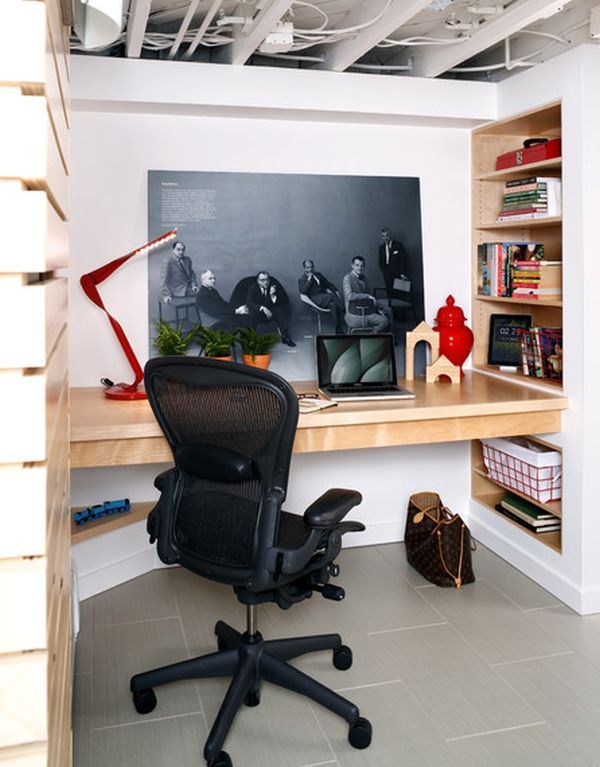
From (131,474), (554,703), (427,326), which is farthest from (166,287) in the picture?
(554,703)

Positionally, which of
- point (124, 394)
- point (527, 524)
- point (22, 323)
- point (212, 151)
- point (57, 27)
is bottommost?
point (527, 524)

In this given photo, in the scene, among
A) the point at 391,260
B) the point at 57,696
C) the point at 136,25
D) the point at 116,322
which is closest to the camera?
the point at 57,696

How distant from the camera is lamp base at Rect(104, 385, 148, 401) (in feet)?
10.3

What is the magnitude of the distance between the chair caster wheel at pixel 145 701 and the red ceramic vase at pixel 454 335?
198cm

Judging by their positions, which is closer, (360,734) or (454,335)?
(360,734)

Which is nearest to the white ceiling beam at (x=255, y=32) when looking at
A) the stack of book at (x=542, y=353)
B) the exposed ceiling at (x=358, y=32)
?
the exposed ceiling at (x=358, y=32)

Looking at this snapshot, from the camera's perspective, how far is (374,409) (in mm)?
2998

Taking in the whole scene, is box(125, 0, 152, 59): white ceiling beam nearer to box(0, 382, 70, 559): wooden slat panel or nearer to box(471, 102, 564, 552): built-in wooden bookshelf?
box(471, 102, 564, 552): built-in wooden bookshelf

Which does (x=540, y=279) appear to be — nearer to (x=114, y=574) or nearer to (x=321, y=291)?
(x=321, y=291)

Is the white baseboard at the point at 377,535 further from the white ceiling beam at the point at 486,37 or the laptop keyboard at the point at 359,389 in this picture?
the white ceiling beam at the point at 486,37

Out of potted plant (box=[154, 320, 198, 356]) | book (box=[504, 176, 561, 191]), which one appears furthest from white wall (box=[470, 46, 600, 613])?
potted plant (box=[154, 320, 198, 356])

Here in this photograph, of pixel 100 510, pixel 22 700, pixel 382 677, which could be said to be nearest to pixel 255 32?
pixel 100 510

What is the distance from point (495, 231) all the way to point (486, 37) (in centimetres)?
111

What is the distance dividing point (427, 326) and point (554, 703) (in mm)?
1729
